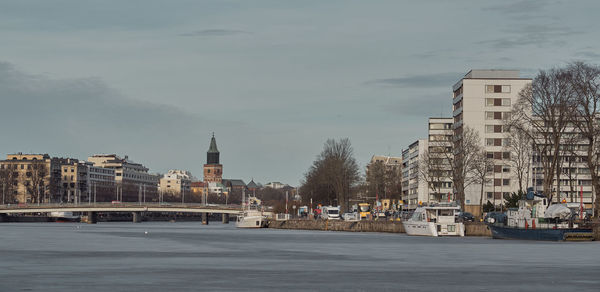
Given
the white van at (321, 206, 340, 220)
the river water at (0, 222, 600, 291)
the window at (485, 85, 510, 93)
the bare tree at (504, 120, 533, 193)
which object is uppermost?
the window at (485, 85, 510, 93)

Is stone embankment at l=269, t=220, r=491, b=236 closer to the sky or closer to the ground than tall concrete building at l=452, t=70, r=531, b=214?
closer to the ground

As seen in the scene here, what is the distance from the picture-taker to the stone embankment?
125m

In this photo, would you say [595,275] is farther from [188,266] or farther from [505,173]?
[505,173]

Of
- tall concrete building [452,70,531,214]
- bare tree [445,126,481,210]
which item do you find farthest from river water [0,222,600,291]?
tall concrete building [452,70,531,214]

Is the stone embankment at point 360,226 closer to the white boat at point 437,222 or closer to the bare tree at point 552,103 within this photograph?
the white boat at point 437,222

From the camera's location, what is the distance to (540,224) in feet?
329

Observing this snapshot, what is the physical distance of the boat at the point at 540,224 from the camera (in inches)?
3696

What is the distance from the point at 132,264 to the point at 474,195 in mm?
152342

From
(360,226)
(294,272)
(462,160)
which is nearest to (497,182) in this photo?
(360,226)

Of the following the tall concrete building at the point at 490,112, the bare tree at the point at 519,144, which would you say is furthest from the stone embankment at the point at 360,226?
the tall concrete building at the point at 490,112

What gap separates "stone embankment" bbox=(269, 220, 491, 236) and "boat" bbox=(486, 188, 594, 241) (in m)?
15.3

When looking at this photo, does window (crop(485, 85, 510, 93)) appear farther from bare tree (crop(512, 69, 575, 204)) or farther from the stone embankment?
bare tree (crop(512, 69, 575, 204))

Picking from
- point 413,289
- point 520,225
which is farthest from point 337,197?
point 413,289

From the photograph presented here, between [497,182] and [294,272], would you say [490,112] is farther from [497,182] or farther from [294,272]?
[294,272]
